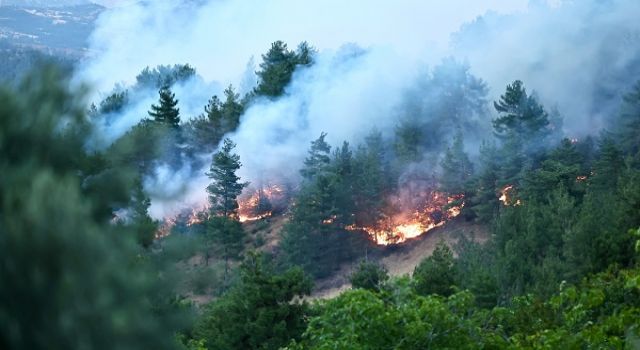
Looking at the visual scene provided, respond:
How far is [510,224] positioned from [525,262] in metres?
5.23

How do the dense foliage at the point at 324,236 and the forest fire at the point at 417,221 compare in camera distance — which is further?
the forest fire at the point at 417,221

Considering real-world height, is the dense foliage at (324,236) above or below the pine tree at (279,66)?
below

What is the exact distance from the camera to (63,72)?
576 cm

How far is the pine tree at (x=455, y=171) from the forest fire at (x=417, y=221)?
76 centimetres

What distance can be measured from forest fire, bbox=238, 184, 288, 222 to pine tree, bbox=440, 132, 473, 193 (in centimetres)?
1194

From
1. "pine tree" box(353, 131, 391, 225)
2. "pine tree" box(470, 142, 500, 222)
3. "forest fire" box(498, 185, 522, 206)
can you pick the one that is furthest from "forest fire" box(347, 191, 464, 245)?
"forest fire" box(498, 185, 522, 206)

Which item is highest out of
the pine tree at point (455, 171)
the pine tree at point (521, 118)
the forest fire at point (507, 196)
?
the pine tree at point (521, 118)

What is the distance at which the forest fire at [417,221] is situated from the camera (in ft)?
144

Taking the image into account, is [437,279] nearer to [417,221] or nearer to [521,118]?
[417,221]

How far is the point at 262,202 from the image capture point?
50.4 meters

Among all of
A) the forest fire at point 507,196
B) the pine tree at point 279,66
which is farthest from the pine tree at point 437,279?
the pine tree at point 279,66

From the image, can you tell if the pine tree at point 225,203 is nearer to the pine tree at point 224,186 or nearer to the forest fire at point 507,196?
the pine tree at point 224,186

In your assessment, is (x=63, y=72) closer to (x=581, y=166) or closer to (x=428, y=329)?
(x=428, y=329)

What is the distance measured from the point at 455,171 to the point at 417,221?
409cm
